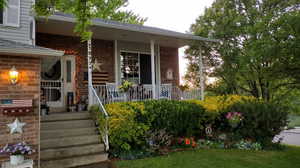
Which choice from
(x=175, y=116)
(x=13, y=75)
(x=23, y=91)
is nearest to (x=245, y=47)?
(x=175, y=116)

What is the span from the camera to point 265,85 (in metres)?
9.55

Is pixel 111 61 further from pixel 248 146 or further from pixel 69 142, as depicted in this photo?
pixel 248 146

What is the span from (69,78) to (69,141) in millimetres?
3164

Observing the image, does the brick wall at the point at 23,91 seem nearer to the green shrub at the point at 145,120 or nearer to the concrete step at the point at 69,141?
the concrete step at the point at 69,141

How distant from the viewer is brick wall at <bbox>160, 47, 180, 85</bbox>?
947 cm

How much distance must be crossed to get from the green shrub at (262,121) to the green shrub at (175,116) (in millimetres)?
1501

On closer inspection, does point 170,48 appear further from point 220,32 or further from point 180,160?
point 180,160

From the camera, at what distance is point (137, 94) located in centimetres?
741

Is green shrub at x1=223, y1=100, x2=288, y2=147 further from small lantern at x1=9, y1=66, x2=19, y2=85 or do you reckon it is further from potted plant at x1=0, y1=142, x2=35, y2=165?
small lantern at x1=9, y1=66, x2=19, y2=85

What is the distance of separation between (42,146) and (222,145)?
203 inches

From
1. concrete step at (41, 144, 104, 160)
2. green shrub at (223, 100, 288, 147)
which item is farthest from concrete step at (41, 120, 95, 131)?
green shrub at (223, 100, 288, 147)

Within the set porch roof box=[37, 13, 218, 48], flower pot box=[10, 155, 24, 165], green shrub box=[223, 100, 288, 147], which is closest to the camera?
flower pot box=[10, 155, 24, 165]

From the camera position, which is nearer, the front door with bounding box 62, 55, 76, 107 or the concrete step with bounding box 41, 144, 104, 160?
the concrete step with bounding box 41, 144, 104, 160

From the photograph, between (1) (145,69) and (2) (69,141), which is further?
(1) (145,69)
